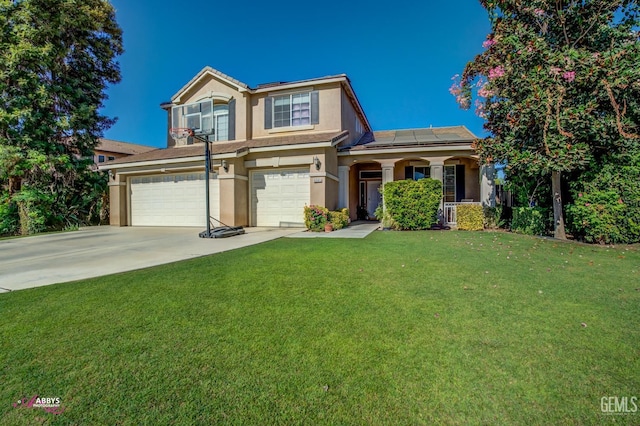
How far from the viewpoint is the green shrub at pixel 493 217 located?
11750mm

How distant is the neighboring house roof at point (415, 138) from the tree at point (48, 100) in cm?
1371

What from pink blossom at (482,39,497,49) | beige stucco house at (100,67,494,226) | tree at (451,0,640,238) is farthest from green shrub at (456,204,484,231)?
pink blossom at (482,39,497,49)

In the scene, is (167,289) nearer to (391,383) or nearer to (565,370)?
(391,383)

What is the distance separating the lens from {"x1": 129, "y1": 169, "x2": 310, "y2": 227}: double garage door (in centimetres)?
1299

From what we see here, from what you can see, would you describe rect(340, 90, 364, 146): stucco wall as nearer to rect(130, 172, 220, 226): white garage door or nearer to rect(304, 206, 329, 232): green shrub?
rect(304, 206, 329, 232): green shrub

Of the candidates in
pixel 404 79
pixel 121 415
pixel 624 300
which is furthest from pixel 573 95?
pixel 404 79

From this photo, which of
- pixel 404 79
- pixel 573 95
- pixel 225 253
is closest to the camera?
pixel 225 253

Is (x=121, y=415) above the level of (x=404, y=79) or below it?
below

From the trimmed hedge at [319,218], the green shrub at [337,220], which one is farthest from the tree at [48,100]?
the green shrub at [337,220]

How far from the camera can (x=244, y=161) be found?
43.4 ft

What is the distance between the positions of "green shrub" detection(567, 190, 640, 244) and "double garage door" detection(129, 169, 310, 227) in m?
9.16

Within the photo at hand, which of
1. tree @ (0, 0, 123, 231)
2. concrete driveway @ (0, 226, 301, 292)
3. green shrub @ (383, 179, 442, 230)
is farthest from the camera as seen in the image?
tree @ (0, 0, 123, 231)

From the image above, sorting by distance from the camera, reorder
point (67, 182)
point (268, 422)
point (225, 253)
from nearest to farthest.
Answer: point (268, 422), point (225, 253), point (67, 182)

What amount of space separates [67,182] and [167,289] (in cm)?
1513
